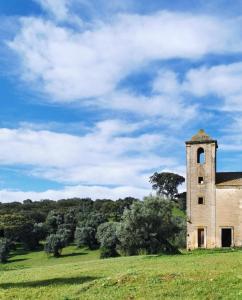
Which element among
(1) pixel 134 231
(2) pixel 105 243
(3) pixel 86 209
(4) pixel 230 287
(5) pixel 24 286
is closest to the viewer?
(4) pixel 230 287

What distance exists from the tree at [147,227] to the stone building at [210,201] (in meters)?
4.18

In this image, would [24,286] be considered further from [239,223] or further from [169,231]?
[239,223]

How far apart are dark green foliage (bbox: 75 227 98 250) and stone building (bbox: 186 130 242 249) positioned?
1325 inches

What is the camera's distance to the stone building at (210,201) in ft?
160

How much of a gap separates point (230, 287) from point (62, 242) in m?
61.5

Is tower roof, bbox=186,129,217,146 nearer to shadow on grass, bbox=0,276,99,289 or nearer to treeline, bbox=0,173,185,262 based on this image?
treeline, bbox=0,173,185,262

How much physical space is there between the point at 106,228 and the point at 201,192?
2409cm

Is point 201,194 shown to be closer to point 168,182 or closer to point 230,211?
point 230,211

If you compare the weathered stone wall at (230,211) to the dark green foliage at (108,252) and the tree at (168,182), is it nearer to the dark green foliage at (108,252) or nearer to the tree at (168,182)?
the dark green foliage at (108,252)

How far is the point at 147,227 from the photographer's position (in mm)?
45094

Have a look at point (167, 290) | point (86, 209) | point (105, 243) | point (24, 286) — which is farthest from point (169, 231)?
point (86, 209)

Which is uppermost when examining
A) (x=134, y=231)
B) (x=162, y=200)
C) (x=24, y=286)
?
(x=162, y=200)

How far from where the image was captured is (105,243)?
2559 inches

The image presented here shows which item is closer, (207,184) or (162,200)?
(162,200)
